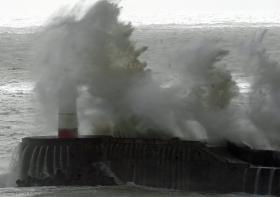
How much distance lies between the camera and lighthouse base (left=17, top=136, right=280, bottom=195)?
20.2 meters

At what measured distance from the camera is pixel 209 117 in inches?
883

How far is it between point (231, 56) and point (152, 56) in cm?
398

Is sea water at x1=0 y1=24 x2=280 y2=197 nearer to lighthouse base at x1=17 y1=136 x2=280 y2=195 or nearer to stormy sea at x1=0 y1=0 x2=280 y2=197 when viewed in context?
stormy sea at x1=0 y1=0 x2=280 y2=197

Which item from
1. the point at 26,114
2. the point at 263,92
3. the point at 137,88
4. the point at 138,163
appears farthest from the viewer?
the point at 26,114

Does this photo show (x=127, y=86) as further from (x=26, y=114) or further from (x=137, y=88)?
(x=26, y=114)

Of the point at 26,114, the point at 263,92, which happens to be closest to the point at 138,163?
the point at 263,92

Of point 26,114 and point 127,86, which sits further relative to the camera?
point 26,114

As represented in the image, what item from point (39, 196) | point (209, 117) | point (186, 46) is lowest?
point (39, 196)

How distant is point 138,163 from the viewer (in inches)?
835

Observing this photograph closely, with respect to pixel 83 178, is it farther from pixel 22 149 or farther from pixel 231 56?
pixel 231 56

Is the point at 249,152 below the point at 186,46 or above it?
below

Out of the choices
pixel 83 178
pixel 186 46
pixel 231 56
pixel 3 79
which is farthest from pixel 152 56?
pixel 83 178

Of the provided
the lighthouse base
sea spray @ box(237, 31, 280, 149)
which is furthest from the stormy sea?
the lighthouse base

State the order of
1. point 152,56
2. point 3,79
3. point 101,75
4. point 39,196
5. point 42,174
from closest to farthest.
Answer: point 39,196, point 42,174, point 101,75, point 3,79, point 152,56
